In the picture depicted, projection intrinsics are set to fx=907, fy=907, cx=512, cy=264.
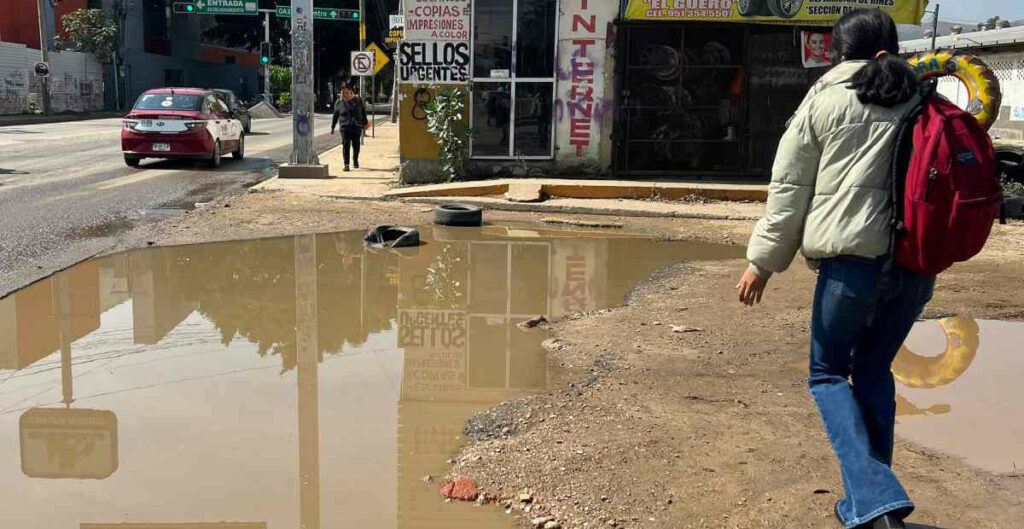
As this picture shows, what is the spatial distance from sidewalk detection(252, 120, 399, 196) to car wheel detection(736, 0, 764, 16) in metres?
6.32

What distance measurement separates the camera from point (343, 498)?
369cm

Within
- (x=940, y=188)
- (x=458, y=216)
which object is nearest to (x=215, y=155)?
(x=458, y=216)

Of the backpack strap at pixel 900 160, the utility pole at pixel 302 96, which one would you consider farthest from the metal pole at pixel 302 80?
the backpack strap at pixel 900 160

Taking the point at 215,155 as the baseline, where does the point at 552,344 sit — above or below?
below

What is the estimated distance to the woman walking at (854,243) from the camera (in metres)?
3.04

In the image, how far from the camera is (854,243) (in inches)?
119

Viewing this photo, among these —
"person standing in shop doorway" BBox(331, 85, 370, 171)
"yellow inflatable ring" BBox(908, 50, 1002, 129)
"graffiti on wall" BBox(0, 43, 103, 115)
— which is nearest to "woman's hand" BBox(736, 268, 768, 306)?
"yellow inflatable ring" BBox(908, 50, 1002, 129)

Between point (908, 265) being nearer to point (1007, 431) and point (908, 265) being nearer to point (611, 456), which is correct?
point (611, 456)

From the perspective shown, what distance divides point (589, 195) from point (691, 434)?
9584mm

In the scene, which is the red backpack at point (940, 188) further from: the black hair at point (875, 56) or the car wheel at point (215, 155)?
the car wheel at point (215, 155)

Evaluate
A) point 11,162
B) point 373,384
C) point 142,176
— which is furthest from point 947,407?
point 11,162

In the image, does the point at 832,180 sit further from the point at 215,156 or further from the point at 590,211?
the point at 215,156

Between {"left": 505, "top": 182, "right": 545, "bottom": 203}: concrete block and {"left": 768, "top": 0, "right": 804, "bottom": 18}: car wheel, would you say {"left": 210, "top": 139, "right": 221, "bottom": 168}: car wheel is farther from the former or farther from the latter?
{"left": 768, "top": 0, "right": 804, "bottom": 18}: car wheel

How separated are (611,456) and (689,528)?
0.71 m
